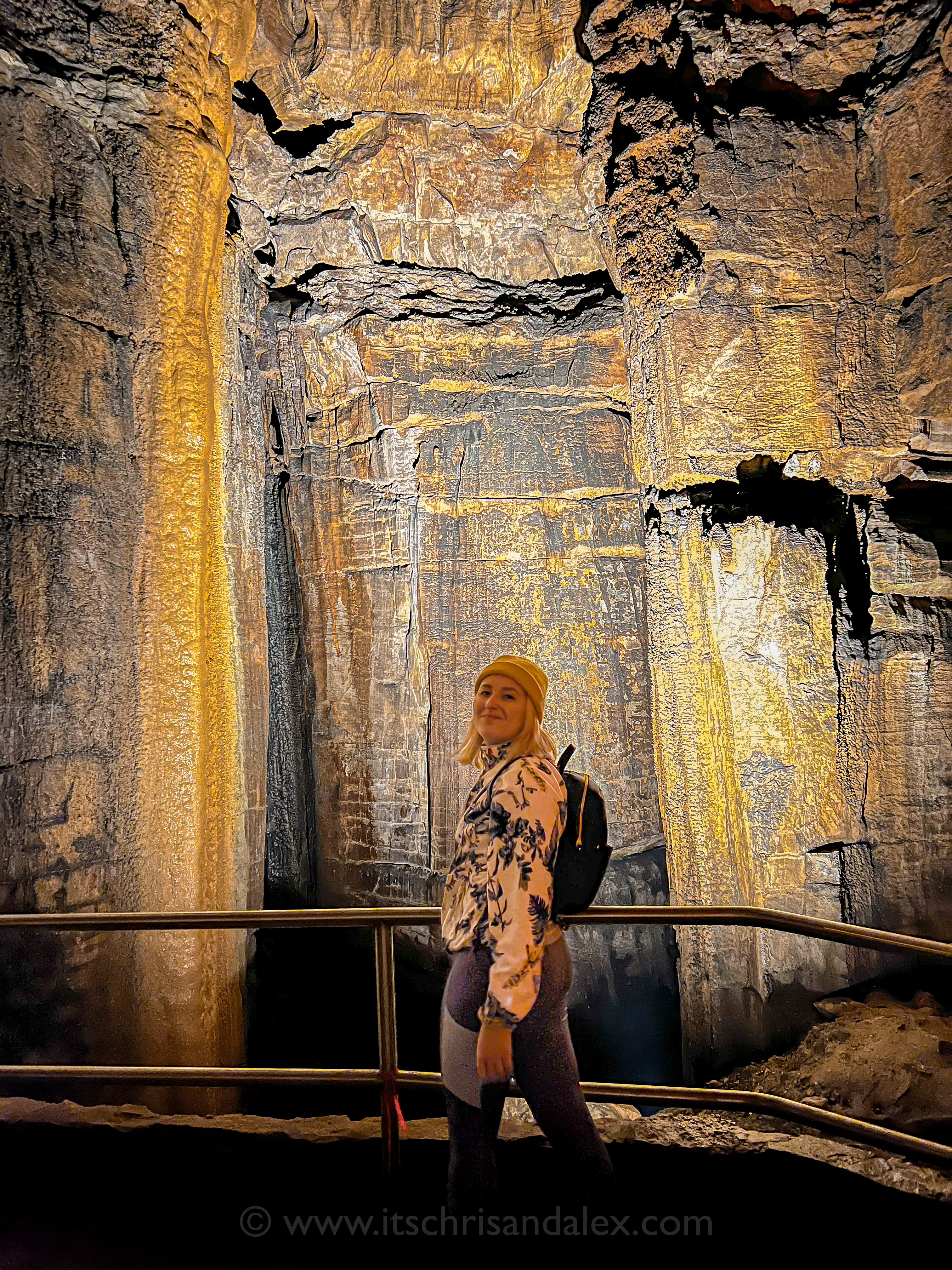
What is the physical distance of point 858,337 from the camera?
4.66 m

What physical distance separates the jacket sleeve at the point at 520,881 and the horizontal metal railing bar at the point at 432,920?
0.86 feet

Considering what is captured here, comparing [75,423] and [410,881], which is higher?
[75,423]

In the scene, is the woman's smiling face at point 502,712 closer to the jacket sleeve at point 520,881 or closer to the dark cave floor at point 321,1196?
the jacket sleeve at point 520,881

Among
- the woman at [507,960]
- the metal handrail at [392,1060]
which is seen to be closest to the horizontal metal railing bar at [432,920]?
the metal handrail at [392,1060]

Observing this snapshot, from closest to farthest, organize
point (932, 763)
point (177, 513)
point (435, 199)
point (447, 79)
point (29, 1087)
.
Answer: point (29, 1087)
point (177, 513)
point (932, 763)
point (447, 79)
point (435, 199)

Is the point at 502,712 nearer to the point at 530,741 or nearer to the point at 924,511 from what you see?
the point at 530,741

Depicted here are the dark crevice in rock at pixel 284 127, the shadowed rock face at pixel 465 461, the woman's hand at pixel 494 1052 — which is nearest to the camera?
the woman's hand at pixel 494 1052

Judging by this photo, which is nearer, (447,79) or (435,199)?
(447,79)

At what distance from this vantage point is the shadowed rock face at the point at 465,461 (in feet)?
11.6

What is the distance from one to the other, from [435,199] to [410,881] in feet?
15.5

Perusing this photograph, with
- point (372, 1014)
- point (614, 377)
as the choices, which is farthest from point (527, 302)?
point (372, 1014)

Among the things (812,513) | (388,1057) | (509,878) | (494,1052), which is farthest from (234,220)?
(494,1052)

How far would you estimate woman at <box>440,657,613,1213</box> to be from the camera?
1648 mm

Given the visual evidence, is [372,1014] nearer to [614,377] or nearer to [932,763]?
[932,763]
